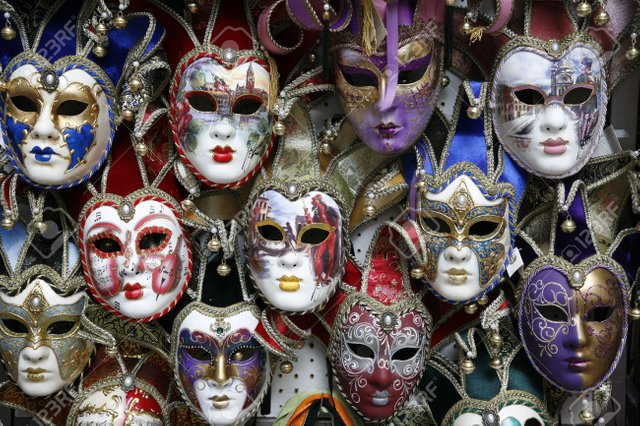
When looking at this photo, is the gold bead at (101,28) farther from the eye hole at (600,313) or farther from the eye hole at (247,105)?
the eye hole at (600,313)

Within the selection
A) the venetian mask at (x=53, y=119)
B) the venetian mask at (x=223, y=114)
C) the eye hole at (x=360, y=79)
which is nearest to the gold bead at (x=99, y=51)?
the venetian mask at (x=53, y=119)

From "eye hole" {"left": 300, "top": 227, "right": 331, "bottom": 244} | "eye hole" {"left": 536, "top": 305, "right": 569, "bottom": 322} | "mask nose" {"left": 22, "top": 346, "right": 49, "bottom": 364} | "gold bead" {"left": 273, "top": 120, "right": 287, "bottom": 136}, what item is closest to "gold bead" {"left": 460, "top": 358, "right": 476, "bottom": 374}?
"eye hole" {"left": 536, "top": 305, "right": 569, "bottom": 322}

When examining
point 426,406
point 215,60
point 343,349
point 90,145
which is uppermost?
point 215,60

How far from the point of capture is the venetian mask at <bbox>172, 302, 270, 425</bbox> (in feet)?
5.98

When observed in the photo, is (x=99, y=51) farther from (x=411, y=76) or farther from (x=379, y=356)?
(x=379, y=356)

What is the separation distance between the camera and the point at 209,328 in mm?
1825

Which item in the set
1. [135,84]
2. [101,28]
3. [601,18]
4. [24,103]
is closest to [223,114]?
[135,84]

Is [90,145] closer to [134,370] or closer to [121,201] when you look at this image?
[121,201]

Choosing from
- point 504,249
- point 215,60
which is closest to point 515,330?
point 504,249

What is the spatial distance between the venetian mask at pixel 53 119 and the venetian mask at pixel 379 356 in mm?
620

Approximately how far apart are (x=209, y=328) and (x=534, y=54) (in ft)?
2.69

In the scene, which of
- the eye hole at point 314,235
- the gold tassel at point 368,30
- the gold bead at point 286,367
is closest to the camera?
the gold tassel at point 368,30

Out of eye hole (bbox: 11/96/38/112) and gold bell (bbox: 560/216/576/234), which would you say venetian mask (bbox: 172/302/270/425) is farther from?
gold bell (bbox: 560/216/576/234)

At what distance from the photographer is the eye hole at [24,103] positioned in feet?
5.85
